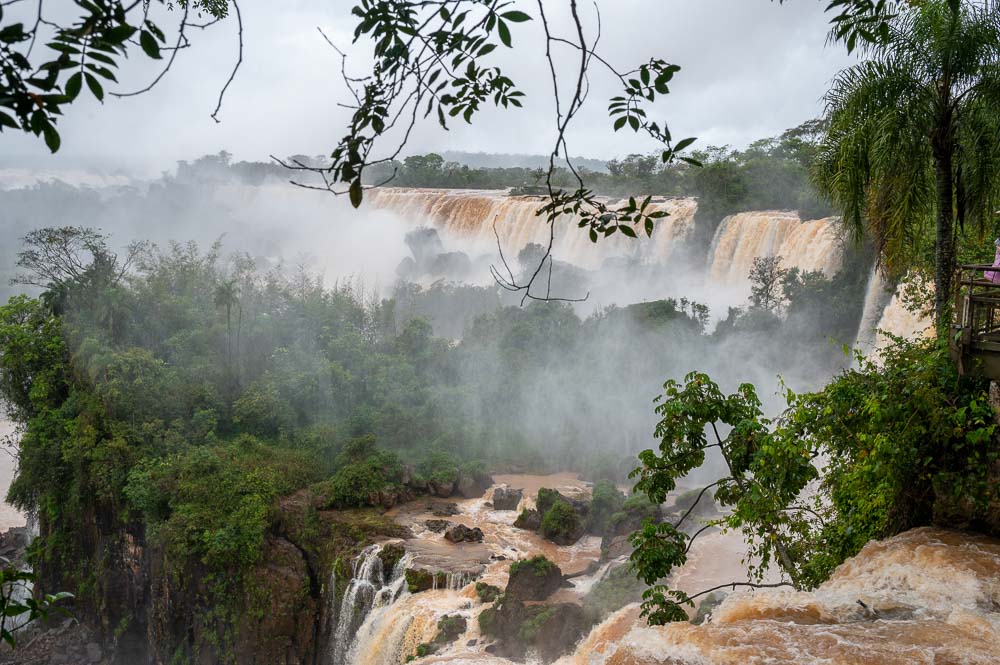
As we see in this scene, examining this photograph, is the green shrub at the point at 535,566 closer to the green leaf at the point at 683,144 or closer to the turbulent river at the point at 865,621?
the turbulent river at the point at 865,621

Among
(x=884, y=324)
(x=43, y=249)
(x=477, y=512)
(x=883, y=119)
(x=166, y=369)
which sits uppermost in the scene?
(x=883, y=119)

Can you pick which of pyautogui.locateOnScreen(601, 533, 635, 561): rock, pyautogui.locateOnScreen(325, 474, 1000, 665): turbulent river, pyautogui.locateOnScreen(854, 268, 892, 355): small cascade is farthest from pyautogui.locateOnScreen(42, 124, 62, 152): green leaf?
pyautogui.locateOnScreen(854, 268, 892, 355): small cascade

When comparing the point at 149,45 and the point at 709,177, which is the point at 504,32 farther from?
the point at 709,177

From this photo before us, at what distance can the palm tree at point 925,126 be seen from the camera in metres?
6.10

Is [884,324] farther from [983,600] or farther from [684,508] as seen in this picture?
[983,600]

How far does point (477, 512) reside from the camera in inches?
557

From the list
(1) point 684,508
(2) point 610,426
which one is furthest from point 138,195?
(1) point 684,508

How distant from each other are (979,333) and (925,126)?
2080 mm

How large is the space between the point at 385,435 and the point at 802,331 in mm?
10037

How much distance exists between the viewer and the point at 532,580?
410 inches

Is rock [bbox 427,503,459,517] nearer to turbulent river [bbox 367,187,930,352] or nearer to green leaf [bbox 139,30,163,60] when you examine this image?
turbulent river [bbox 367,187,930,352]

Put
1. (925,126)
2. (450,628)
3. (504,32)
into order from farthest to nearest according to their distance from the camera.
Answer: (450,628), (925,126), (504,32)

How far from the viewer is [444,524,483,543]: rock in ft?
41.1

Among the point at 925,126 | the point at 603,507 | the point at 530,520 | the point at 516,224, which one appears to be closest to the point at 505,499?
the point at 530,520
